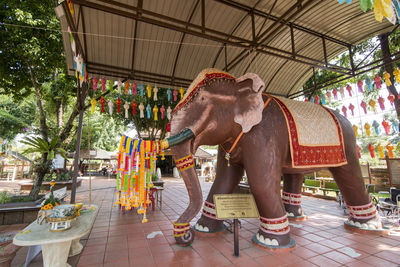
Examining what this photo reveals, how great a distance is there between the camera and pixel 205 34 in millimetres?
3857

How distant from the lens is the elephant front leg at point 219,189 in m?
3.62

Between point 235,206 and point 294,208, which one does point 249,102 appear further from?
point 294,208

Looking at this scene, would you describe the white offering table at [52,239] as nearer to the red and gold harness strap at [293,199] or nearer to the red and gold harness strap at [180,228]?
the red and gold harness strap at [180,228]

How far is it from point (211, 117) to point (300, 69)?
4949 mm

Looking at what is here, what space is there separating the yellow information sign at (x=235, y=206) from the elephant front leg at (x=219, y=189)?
763 mm

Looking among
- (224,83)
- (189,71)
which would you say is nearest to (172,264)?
(224,83)

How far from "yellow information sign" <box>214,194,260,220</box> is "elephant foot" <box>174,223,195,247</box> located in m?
0.54

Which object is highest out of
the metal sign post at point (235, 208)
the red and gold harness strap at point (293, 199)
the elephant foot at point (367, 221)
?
the metal sign post at point (235, 208)

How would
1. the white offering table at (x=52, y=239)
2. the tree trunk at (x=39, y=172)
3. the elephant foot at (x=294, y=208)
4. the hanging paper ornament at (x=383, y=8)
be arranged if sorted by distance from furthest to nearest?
the tree trunk at (x=39, y=172) → the elephant foot at (x=294, y=208) → the white offering table at (x=52, y=239) → the hanging paper ornament at (x=383, y=8)

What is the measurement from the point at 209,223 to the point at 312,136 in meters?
2.28

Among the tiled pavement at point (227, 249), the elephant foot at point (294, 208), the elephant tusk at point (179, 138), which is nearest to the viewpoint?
the tiled pavement at point (227, 249)

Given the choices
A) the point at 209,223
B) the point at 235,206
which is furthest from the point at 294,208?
the point at 235,206

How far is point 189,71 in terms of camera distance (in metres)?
5.61

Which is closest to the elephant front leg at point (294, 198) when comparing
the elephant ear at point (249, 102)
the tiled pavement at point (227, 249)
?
the tiled pavement at point (227, 249)
